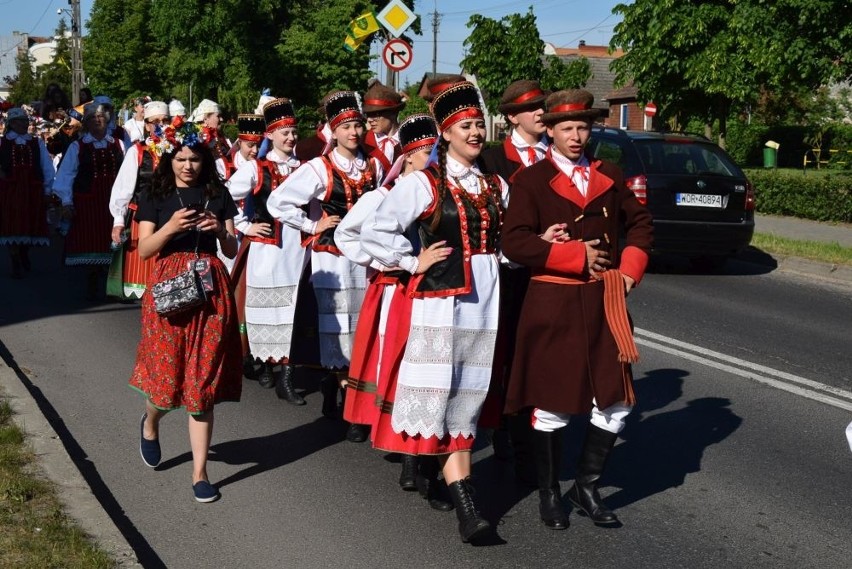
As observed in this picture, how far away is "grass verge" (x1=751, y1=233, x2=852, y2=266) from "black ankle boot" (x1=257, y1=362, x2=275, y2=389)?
28.0ft

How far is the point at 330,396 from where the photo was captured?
7.71 metres

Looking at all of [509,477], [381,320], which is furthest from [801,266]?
[381,320]

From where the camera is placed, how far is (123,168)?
9.79 metres

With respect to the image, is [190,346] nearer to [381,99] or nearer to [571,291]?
[571,291]

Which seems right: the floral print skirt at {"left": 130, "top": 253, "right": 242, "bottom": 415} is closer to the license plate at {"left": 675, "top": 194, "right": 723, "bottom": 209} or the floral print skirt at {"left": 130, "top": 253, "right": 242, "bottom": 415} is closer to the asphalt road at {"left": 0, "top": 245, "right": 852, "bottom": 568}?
the asphalt road at {"left": 0, "top": 245, "right": 852, "bottom": 568}

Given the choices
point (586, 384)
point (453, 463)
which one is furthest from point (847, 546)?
point (453, 463)

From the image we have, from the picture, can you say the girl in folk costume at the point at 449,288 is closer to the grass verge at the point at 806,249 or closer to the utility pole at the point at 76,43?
the grass verge at the point at 806,249

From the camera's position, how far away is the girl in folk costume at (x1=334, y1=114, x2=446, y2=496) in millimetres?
5559

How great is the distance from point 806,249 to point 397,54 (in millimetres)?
6095

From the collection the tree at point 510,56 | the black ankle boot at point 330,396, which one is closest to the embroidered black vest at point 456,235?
the black ankle boot at point 330,396

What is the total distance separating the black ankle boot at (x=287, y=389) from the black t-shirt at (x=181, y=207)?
7.36ft

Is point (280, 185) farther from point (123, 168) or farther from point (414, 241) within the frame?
point (123, 168)

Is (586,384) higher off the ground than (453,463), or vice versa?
(586,384)

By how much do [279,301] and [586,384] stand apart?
10.3 ft
